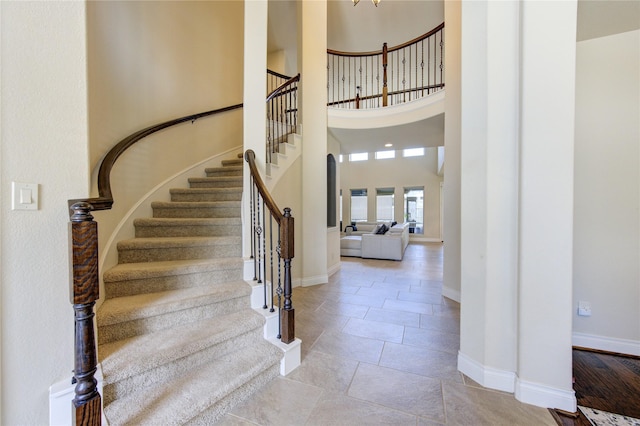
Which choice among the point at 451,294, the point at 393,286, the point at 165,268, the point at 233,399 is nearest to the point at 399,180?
the point at 393,286

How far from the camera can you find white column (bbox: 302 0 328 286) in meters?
3.93

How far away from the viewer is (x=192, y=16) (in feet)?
11.4

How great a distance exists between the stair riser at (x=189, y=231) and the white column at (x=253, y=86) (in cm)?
44

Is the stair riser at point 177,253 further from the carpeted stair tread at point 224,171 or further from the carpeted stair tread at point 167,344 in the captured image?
the carpeted stair tread at point 224,171

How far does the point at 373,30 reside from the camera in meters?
6.29

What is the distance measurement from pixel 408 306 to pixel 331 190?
274 centimetres

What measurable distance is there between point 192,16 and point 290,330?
168 inches

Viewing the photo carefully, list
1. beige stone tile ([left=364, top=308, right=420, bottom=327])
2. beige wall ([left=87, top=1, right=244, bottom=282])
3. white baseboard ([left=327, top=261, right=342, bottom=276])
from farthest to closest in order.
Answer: white baseboard ([left=327, top=261, right=342, bottom=276])
beige stone tile ([left=364, top=308, right=420, bottom=327])
beige wall ([left=87, top=1, right=244, bottom=282])

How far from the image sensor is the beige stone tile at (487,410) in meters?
1.46

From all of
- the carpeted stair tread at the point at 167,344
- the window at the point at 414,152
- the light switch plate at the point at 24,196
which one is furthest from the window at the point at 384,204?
the light switch plate at the point at 24,196

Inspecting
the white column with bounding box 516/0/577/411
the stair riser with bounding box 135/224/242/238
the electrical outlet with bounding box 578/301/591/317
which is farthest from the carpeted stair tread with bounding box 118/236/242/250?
the electrical outlet with bounding box 578/301/591/317

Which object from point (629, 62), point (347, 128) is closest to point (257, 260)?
Answer: point (347, 128)

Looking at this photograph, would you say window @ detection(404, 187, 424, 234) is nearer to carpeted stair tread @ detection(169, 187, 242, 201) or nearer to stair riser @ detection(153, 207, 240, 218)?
carpeted stair tread @ detection(169, 187, 242, 201)

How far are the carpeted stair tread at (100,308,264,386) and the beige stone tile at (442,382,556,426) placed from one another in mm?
1420
